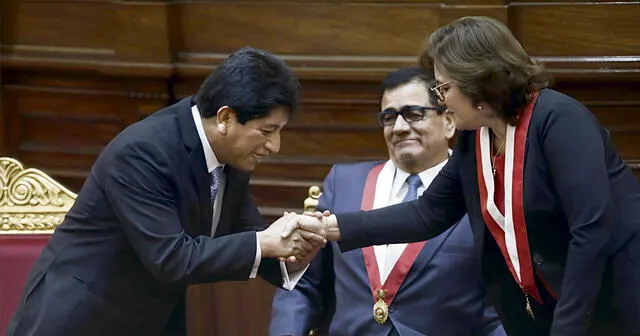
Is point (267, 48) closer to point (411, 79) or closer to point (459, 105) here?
point (411, 79)

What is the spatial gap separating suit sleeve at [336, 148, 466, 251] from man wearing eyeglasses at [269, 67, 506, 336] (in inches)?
10.5

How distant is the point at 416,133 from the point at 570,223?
100 cm

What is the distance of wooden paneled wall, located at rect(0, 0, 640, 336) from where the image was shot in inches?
154

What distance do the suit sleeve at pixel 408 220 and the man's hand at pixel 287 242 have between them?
0.08m

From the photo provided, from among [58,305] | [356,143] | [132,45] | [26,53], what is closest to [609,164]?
[58,305]

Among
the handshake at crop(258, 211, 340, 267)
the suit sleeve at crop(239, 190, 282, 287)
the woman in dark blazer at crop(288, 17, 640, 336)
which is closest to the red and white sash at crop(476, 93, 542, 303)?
the woman in dark blazer at crop(288, 17, 640, 336)

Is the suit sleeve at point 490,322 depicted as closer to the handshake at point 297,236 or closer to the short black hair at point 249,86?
the handshake at point 297,236

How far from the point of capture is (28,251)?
3.46m

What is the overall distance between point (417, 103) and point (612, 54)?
810 mm

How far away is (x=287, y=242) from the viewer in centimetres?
289

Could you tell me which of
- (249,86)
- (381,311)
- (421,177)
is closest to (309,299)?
(381,311)

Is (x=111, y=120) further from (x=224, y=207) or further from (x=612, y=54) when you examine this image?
(x=612, y=54)

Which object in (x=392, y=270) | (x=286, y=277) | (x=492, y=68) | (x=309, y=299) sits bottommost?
(x=309, y=299)

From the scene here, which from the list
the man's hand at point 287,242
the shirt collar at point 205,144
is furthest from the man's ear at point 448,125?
the shirt collar at point 205,144
